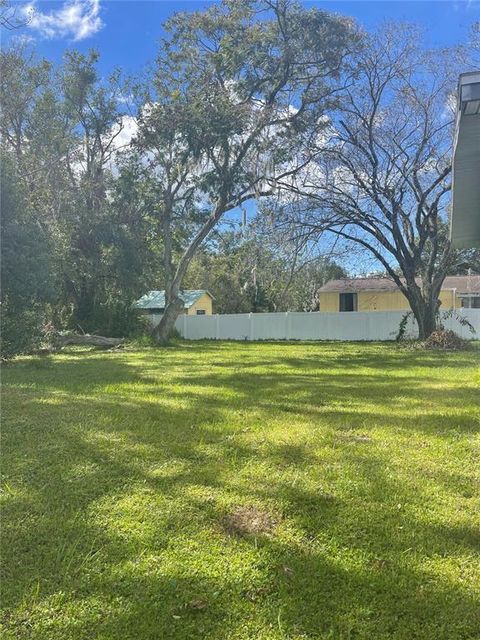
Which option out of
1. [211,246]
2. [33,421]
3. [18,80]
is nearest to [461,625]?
[33,421]

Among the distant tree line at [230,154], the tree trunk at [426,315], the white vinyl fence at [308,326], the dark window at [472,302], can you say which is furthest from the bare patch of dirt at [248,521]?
the dark window at [472,302]

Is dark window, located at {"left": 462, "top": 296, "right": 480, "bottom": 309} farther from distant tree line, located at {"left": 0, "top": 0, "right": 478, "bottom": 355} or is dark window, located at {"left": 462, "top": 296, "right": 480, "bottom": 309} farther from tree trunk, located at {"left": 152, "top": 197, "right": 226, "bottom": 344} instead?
tree trunk, located at {"left": 152, "top": 197, "right": 226, "bottom": 344}

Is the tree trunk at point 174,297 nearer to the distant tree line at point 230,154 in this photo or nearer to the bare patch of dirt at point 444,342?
the distant tree line at point 230,154

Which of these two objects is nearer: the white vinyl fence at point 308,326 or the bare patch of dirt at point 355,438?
the bare patch of dirt at point 355,438

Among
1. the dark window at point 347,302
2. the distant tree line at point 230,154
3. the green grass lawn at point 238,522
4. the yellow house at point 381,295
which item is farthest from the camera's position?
the dark window at point 347,302

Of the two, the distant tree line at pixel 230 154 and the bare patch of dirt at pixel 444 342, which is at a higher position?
the distant tree line at pixel 230 154

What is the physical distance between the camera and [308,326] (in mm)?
20547

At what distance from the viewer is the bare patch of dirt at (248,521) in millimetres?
2645

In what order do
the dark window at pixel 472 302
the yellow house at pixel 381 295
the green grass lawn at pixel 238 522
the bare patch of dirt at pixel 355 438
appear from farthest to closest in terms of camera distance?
the dark window at pixel 472 302 → the yellow house at pixel 381 295 → the bare patch of dirt at pixel 355 438 → the green grass lawn at pixel 238 522

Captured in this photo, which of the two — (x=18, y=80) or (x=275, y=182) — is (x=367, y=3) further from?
(x=18, y=80)

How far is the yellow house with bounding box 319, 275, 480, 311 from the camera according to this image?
27.0 metres

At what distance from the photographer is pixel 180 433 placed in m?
4.38

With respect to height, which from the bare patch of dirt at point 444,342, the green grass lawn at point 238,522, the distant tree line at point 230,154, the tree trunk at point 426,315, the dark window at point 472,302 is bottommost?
the green grass lawn at point 238,522

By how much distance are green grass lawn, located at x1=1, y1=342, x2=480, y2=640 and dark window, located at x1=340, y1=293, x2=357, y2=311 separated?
23762 mm
